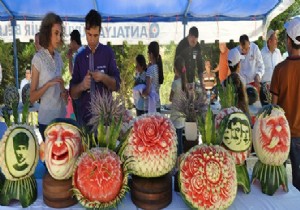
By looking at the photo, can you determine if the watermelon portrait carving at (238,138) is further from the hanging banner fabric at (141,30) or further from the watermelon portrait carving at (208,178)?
the hanging banner fabric at (141,30)

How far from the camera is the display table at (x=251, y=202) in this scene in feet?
4.08

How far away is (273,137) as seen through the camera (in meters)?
1.30

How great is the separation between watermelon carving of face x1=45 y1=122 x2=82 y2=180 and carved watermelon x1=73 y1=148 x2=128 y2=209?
51mm

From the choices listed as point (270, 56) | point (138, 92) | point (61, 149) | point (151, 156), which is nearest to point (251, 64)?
point (270, 56)

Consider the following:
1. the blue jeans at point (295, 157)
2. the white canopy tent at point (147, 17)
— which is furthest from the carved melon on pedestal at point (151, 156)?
the white canopy tent at point (147, 17)

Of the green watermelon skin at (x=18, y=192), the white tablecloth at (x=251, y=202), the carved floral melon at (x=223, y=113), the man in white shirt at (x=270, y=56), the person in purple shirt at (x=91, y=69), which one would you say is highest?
the man in white shirt at (x=270, y=56)

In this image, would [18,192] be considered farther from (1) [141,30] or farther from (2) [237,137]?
(1) [141,30]

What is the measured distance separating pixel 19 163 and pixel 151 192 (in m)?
0.47

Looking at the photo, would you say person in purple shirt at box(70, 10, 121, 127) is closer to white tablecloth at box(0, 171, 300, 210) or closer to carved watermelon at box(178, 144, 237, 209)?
white tablecloth at box(0, 171, 300, 210)

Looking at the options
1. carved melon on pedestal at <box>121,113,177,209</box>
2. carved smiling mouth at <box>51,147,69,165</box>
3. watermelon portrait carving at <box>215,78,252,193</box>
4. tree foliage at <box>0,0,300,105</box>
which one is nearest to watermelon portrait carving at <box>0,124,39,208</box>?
carved smiling mouth at <box>51,147,69,165</box>

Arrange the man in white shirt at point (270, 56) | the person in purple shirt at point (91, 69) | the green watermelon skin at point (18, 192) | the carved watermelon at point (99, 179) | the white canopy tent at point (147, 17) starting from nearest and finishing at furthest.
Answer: the carved watermelon at point (99, 179) < the green watermelon skin at point (18, 192) < the person in purple shirt at point (91, 69) < the man in white shirt at point (270, 56) < the white canopy tent at point (147, 17)

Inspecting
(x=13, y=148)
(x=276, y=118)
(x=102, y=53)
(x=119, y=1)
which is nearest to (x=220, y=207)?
(x=276, y=118)

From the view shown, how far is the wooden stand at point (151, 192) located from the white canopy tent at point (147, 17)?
4.16 metres

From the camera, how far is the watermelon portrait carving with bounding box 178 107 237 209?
44.3 inches
